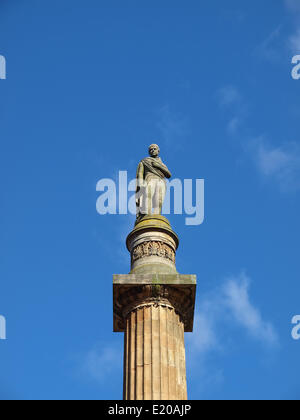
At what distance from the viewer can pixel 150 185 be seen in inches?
904

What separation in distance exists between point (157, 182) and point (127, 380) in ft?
23.2

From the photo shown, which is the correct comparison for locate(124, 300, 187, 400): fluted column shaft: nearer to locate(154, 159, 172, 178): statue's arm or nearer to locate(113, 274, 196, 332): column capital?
locate(113, 274, 196, 332): column capital

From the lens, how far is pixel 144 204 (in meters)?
22.4

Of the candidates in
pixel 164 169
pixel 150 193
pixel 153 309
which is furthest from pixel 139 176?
pixel 153 309

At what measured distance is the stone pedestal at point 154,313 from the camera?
59.3ft

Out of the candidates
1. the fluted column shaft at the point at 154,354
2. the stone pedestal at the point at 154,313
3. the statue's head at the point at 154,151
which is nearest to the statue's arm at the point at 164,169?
the statue's head at the point at 154,151

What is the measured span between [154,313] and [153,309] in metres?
0.13

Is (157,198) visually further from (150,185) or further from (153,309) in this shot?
(153,309)

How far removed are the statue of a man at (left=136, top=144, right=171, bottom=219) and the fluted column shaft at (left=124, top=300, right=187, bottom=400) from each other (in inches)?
152

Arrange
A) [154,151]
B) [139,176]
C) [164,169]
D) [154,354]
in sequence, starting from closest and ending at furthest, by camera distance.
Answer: [154,354], [139,176], [164,169], [154,151]

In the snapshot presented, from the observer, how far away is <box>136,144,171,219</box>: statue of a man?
22.4m

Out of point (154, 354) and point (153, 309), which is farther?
point (153, 309)

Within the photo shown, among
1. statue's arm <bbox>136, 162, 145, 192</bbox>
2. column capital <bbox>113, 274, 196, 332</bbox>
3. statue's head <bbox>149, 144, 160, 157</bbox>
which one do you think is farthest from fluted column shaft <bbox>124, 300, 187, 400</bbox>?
statue's head <bbox>149, 144, 160, 157</bbox>
